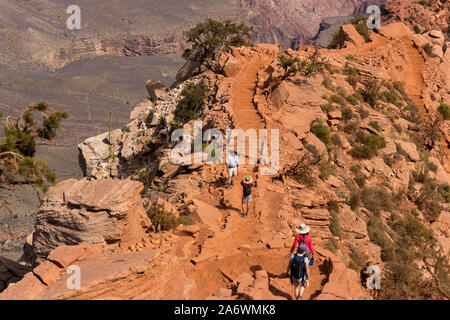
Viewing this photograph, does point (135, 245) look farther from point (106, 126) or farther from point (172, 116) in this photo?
point (106, 126)

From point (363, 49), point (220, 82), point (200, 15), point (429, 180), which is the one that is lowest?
point (429, 180)

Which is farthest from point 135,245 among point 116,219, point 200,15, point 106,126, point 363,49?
point 200,15

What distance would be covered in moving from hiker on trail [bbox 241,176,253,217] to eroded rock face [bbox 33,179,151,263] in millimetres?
3352

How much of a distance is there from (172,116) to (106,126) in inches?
3499

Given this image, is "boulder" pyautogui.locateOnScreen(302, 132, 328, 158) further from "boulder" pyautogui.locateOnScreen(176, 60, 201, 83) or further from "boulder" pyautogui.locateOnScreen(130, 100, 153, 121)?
"boulder" pyautogui.locateOnScreen(130, 100, 153, 121)

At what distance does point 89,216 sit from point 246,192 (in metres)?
4.88

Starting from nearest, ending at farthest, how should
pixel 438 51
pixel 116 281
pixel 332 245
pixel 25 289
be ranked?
1. pixel 25 289
2. pixel 116 281
3. pixel 332 245
4. pixel 438 51

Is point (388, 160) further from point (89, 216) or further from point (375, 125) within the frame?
point (89, 216)

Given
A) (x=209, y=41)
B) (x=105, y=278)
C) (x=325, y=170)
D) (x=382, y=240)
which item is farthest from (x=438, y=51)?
(x=105, y=278)

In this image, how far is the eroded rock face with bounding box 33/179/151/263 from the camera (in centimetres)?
982

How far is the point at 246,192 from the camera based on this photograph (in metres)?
12.2

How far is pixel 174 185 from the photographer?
15.1 meters

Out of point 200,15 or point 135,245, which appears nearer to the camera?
point 135,245

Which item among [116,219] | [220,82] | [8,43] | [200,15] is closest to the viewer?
[116,219]
